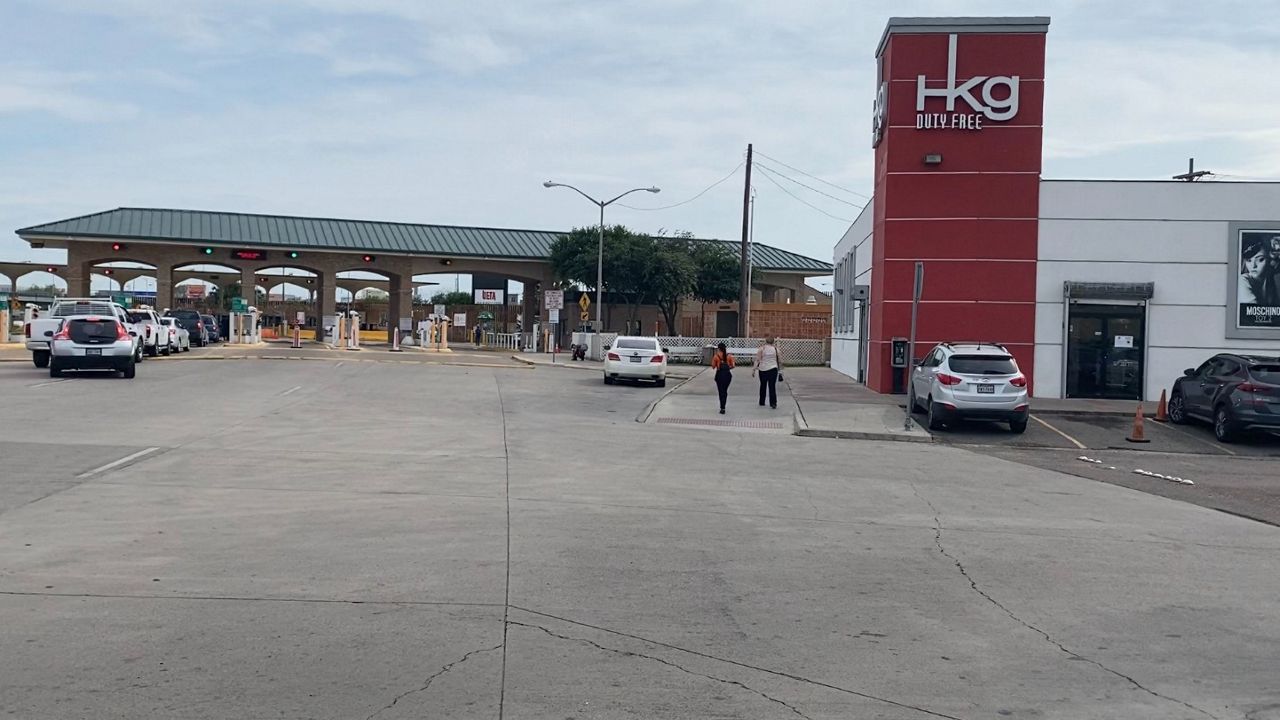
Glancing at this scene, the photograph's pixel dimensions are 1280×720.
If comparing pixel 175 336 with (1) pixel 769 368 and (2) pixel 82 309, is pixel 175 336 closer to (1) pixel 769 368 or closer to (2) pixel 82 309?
(2) pixel 82 309

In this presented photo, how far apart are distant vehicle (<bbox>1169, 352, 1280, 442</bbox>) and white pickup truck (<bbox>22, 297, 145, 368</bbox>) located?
25.7 meters

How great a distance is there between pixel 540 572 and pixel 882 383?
23017 mm

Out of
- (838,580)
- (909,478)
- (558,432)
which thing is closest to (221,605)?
(838,580)

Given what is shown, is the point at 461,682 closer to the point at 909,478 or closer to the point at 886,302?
the point at 909,478

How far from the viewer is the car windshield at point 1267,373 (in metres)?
21.3

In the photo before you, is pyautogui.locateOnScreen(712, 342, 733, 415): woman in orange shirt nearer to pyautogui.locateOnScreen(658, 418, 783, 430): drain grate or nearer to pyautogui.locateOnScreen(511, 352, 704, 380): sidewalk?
pyautogui.locateOnScreen(658, 418, 783, 430): drain grate

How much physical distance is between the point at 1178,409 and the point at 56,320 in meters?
29.6

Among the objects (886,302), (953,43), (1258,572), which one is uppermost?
(953,43)

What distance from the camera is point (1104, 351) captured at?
2936cm

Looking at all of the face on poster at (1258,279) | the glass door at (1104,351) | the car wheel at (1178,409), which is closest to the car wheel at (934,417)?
the car wheel at (1178,409)

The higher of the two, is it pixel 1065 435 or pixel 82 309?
pixel 82 309

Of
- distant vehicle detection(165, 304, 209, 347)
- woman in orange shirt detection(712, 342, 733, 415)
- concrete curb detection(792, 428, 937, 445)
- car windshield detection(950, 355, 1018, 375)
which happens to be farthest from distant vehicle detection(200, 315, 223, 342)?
car windshield detection(950, 355, 1018, 375)

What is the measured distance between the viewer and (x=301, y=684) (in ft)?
20.1

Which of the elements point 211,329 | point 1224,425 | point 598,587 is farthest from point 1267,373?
point 211,329
